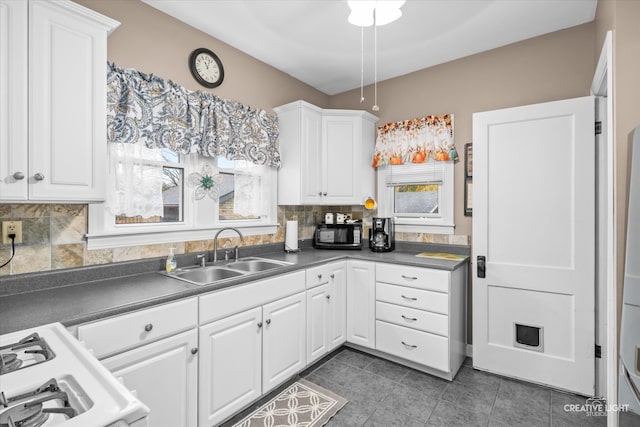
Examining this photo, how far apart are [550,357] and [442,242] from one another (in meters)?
1.18

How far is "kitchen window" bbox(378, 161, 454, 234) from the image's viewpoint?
3055mm

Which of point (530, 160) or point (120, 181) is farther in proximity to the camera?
point (530, 160)

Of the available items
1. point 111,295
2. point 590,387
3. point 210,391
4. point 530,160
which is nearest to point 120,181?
point 111,295

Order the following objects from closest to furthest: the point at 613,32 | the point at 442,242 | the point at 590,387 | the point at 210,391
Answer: the point at 613,32, the point at 210,391, the point at 590,387, the point at 442,242

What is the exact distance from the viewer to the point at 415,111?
326cm

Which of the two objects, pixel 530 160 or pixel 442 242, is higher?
pixel 530 160

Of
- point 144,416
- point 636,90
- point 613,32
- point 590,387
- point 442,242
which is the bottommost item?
point 590,387

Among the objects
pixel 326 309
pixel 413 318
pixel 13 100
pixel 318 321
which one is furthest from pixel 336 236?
pixel 13 100

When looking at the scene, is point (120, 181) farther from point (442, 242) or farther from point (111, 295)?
point (442, 242)

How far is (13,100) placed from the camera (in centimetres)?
140

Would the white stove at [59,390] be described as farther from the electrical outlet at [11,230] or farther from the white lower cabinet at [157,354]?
the electrical outlet at [11,230]

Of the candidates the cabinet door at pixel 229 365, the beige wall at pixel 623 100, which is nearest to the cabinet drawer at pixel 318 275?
the cabinet door at pixel 229 365

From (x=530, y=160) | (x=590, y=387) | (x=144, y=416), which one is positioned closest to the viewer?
(x=144, y=416)

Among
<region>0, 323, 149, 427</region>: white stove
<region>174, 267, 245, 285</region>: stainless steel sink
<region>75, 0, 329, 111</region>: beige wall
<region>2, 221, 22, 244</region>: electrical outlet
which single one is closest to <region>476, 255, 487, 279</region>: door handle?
<region>174, 267, 245, 285</region>: stainless steel sink
